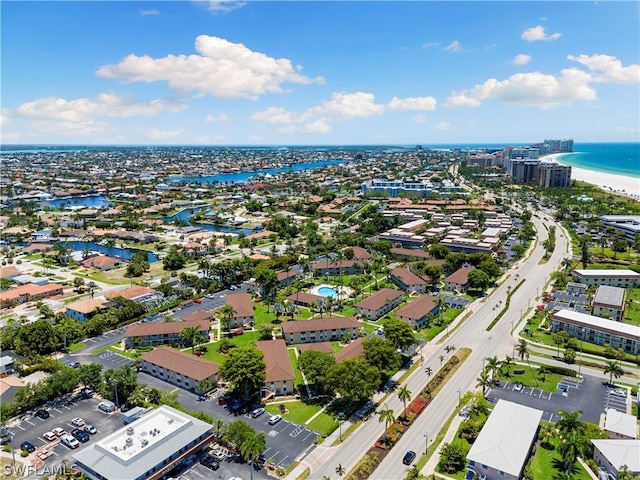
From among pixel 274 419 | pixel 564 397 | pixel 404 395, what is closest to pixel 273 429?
pixel 274 419

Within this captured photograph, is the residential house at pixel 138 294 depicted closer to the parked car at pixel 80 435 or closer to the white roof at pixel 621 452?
the parked car at pixel 80 435

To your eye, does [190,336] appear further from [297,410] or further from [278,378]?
[297,410]

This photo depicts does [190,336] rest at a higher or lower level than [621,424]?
higher

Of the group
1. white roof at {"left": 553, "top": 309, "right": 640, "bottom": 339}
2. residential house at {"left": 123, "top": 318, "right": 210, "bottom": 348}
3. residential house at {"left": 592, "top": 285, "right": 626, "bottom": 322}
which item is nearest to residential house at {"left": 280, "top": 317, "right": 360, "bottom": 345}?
residential house at {"left": 123, "top": 318, "right": 210, "bottom": 348}

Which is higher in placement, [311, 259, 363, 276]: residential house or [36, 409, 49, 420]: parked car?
[311, 259, 363, 276]: residential house

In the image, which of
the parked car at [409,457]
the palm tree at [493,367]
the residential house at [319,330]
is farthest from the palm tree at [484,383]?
the residential house at [319,330]

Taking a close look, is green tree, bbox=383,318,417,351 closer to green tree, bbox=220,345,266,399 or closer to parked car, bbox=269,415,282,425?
green tree, bbox=220,345,266,399

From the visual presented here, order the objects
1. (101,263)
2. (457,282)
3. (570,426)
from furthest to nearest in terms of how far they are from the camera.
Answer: (101,263)
(457,282)
(570,426)

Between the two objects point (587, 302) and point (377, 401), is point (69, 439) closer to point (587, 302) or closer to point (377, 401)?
point (377, 401)
